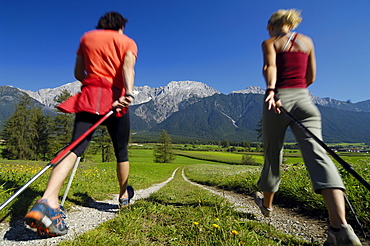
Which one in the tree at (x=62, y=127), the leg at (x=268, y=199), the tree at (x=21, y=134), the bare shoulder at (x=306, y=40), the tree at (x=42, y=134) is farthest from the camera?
the tree at (x=42, y=134)

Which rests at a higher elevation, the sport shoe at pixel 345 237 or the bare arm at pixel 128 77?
the bare arm at pixel 128 77

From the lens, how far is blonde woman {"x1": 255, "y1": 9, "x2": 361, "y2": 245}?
108 inches

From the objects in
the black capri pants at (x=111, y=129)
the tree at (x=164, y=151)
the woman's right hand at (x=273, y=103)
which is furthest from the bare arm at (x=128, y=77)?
the tree at (x=164, y=151)

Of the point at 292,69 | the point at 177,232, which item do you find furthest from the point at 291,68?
the point at 177,232

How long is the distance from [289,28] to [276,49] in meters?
0.50

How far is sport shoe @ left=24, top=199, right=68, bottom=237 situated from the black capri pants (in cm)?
72

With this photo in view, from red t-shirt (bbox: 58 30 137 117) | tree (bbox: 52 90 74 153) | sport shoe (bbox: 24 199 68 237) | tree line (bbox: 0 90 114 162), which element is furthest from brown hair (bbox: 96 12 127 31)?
tree line (bbox: 0 90 114 162)

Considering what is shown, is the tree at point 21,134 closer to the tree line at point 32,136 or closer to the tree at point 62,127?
the tree line at point 32,136

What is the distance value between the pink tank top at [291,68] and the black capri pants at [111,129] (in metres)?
2.51

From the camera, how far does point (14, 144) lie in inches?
Result: 1896

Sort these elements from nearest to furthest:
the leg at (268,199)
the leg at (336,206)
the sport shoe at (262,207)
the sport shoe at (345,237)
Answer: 1. the sport shoe at (345,237)
2. the leg at (336,206)
3. the leg at (268,199)
4. the sport shoe at (262,207)

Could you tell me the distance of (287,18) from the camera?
3240 mm

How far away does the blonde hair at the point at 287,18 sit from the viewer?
3236 millimetres

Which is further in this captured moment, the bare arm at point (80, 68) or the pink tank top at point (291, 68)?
the bare arm at point (80, 68)
